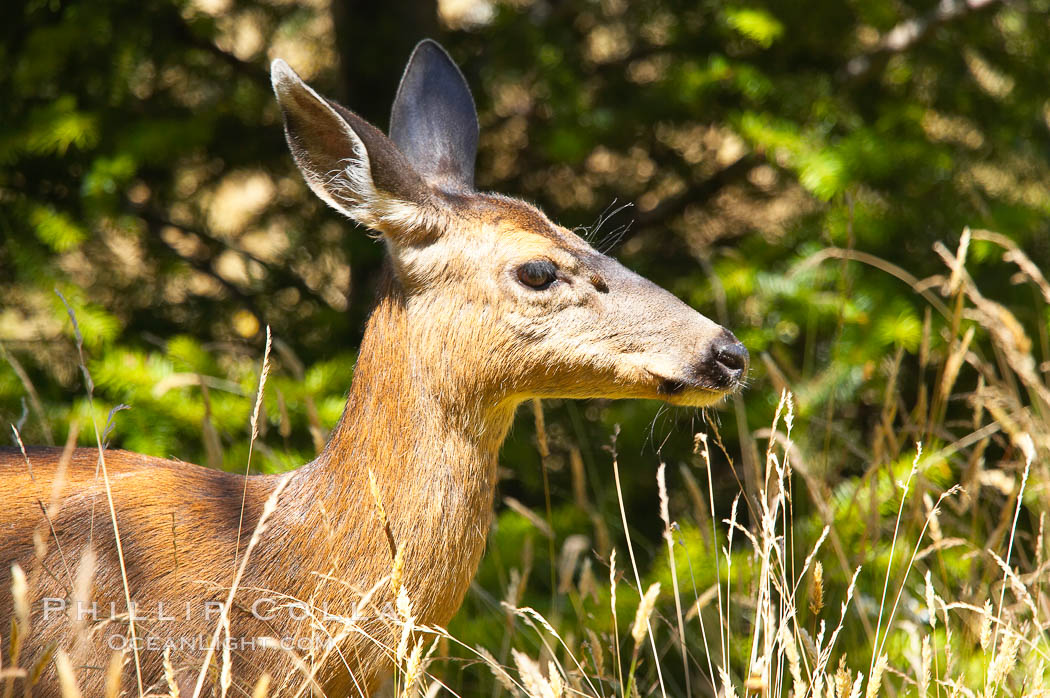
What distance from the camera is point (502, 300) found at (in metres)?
3.04

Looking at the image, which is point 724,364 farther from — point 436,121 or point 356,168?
point 436,121

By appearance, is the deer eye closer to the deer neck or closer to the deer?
the deer

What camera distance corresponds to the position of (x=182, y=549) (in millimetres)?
2842

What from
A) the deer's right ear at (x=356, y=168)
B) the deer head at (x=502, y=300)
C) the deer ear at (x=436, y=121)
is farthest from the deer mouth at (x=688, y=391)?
the deer ear at (x=436, y=121)

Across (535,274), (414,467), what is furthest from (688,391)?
(414,467)

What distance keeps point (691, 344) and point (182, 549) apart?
4.95 ft

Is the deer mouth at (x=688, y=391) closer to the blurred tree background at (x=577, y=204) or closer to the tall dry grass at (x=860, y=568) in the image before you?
the tall dry grass at (x=860, y=568)

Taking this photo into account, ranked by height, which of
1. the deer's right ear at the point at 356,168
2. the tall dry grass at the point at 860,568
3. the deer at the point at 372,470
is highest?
the deer's right ear at the point at 356,168

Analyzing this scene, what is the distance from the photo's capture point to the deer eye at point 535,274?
3072 millimetres

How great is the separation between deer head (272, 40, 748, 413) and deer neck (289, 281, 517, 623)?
0.04 meters

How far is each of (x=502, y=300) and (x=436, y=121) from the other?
1.02 metres

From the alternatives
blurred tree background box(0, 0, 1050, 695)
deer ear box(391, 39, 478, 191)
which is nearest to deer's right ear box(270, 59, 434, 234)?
deer ear box(391, 39, 478, 191)

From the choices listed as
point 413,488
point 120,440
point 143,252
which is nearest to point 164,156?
point 143,252

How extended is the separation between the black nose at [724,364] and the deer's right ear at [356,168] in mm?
939
